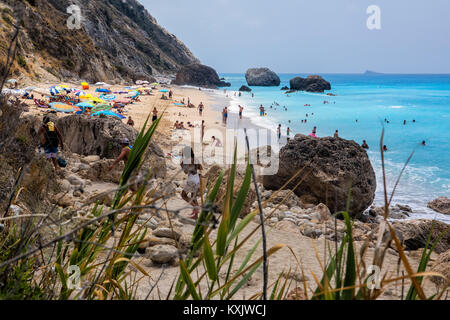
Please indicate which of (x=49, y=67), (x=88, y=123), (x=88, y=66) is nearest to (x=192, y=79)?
(x=88, y=66)

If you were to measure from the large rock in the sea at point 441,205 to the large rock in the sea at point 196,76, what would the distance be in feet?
189

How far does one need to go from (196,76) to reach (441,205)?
198ft

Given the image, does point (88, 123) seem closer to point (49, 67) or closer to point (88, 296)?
point (88, 296)

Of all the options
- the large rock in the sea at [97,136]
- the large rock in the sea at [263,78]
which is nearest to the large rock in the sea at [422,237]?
the large rock in the sea at [97,136]

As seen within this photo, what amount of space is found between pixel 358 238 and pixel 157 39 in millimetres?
104702

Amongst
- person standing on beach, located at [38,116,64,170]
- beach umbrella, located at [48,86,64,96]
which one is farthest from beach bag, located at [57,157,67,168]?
beach umbrella, located at [48,86,64,96]

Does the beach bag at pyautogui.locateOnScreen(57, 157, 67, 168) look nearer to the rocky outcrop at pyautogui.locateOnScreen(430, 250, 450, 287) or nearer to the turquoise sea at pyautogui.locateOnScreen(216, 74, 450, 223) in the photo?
the turquoise sea at pyautogui.locateOnScreen(216, 74, 450, 223)

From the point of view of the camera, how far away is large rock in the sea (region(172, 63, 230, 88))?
6581 centimetres

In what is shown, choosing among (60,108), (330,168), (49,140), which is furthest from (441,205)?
(60,108)

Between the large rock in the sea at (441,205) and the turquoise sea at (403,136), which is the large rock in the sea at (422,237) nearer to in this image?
the turquoise sea at (403,136)

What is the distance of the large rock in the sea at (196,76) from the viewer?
216 ft

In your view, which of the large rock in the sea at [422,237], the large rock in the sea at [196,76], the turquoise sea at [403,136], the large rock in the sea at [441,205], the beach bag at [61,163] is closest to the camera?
the large rock in the sea at [422,237]

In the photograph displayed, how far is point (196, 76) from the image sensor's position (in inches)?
2670

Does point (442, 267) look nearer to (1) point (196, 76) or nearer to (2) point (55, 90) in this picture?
(2) point (55, 90)
